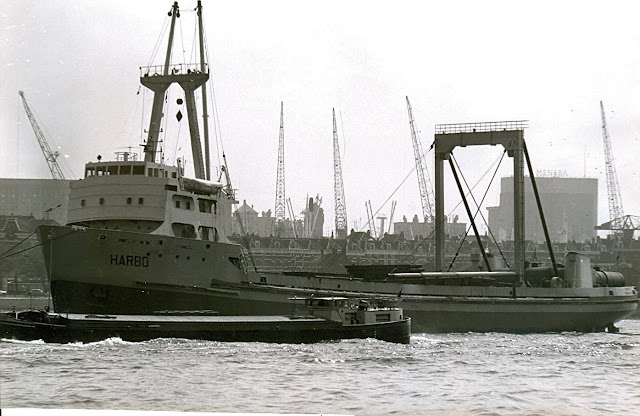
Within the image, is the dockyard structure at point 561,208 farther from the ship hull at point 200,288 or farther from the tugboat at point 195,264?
the ship hull at point 200,288

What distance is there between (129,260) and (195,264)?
9.93 feet

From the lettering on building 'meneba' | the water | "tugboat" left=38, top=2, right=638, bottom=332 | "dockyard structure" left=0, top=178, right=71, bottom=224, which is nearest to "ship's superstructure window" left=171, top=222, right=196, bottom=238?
"tugboat" left=38, top=2, right=638, bottom=332

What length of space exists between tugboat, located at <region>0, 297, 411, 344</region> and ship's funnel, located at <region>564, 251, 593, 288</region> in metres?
17.0

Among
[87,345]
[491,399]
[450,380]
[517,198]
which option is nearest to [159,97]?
[87,345]

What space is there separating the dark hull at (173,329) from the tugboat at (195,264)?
15.4 feet

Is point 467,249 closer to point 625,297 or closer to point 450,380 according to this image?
point 625,297

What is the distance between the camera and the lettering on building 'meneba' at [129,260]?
35.3m

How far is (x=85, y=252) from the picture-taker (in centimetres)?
3509

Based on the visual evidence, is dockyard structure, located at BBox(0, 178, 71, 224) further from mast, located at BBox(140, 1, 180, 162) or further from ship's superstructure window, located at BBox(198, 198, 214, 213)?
ship's superstructure window, located at BBox(198, 198, 214, 213)

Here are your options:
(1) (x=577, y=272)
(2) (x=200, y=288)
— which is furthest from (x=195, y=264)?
(1) (x=577, y=272)

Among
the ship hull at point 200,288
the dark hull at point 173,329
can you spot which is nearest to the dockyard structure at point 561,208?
the ship hull at point 200,288

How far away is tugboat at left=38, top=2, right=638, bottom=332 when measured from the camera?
3541 cm

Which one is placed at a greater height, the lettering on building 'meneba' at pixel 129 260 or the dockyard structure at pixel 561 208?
the dockyard structure at pixel 561 208

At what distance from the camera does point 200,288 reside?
36.5 meters
